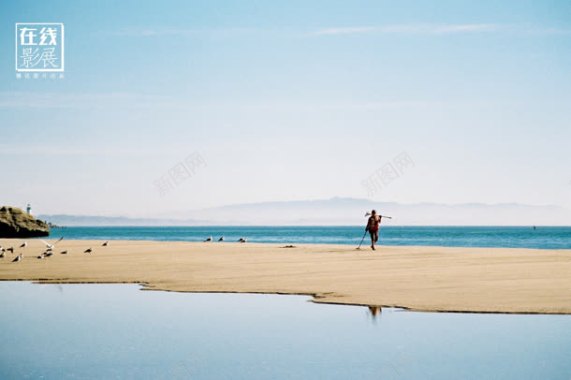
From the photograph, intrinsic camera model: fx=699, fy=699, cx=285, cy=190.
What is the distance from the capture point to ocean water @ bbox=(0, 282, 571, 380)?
30.3 ft

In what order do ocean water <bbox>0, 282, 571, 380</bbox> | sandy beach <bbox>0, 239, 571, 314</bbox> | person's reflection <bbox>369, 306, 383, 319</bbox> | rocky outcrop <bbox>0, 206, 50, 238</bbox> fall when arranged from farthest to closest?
rocky outcrop <bbox>0, 206, 50, 238</bbox>, sandy beach <bbox>0, 239, 571, 314</bbox>, person's reflection <bbox>369, 306, 383, 319</bbox>, ocean water <bbox>0, 282, 571, 380</bbox>

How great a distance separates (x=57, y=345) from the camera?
36.4 feet

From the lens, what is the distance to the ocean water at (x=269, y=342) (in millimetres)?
9242

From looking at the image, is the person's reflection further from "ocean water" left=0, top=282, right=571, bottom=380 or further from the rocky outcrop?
the rocky outcrop

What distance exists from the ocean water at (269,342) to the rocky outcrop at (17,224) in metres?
99.9

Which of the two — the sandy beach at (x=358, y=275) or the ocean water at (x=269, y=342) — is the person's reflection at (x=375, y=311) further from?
the sandy beach at (x=358, y=275)

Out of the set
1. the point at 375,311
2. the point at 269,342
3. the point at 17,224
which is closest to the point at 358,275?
the point at 375,311

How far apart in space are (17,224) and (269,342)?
110 meters

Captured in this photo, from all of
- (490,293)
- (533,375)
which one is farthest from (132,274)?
(533,375)

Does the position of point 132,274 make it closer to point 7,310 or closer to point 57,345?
point 7,310

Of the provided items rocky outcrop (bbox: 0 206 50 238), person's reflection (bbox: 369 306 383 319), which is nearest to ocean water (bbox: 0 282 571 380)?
person's reflection (bbox: 369 306 383 319)

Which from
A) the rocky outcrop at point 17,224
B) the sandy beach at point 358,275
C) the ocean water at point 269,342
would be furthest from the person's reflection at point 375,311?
the rocky outcrop at point 17,224

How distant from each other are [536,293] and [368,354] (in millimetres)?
8447

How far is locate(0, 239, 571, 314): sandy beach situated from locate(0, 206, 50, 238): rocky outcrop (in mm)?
80546
